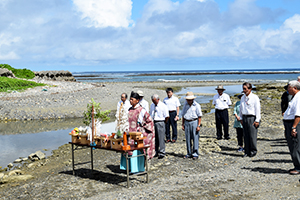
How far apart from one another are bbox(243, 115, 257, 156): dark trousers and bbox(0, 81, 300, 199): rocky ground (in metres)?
0.33

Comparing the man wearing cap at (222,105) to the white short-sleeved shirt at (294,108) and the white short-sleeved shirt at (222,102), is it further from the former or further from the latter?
the white short-sleeved shirt at (294,108)

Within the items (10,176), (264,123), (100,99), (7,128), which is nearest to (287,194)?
(10,176)

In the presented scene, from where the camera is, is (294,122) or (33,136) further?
(33,136)

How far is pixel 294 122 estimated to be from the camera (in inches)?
276

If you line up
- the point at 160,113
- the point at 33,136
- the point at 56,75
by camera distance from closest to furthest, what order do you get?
the point at 160,113, the point at 33,136, the point at 56,75

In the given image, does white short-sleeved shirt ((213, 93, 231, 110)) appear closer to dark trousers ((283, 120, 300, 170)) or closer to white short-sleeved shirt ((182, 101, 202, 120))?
white short-sleeved shirt ((182, 101, 202, 120))

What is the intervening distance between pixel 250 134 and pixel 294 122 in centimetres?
216

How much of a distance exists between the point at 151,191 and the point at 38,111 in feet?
55.2

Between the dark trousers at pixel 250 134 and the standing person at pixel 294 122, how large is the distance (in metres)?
1.68

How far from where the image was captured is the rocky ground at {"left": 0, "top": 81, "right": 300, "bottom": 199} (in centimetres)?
661

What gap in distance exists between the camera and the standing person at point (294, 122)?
275 inches

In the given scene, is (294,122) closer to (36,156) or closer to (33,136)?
(36,156)

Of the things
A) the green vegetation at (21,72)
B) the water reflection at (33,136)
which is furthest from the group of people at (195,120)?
the green vegetation at (21,72)

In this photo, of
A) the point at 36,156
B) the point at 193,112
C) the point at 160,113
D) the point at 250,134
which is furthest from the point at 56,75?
the point at 250,134
